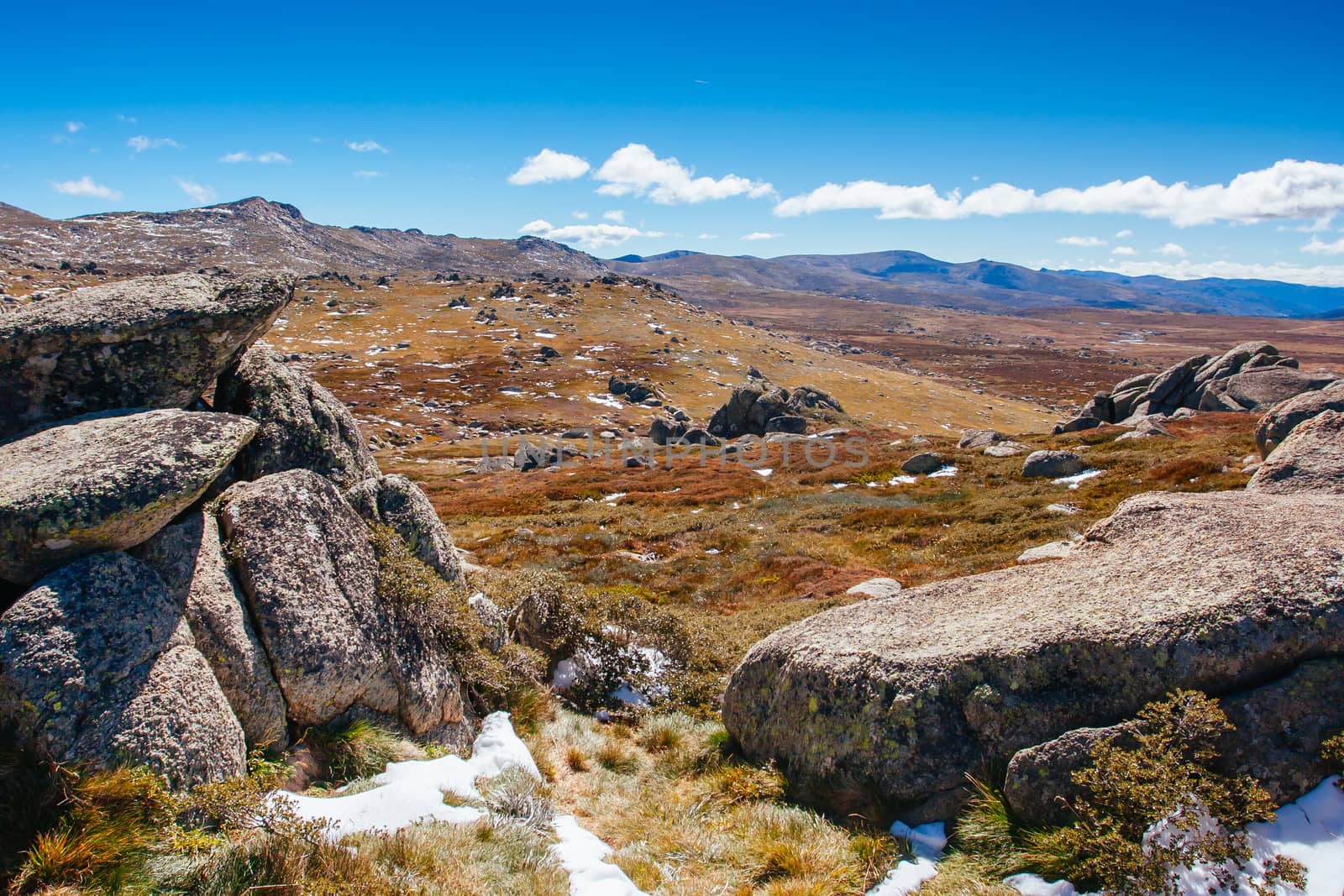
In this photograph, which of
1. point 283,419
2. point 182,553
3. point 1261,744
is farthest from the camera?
point 283,419

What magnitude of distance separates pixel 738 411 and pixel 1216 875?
84.7 metres

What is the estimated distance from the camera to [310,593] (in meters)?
8.93

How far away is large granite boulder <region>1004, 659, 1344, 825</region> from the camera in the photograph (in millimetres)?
5828

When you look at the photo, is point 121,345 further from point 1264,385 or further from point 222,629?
point 1264,385

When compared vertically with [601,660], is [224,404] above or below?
above

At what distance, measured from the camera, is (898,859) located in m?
6.93

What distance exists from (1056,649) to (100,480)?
10.8 metres

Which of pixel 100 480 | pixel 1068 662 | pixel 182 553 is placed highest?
pixel 100 480

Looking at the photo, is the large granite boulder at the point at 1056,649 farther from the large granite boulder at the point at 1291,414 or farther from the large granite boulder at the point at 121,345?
the large granite boulder at the point at 1291,414

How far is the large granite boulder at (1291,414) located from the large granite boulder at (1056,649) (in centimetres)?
2142

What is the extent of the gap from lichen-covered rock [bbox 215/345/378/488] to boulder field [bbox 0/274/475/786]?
42mm

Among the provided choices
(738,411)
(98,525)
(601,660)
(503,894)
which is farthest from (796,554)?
(738,411)

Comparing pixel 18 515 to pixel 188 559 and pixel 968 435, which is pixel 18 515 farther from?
A: pixel 968 435

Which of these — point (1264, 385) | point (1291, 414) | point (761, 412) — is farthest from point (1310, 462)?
point (761, 412)
